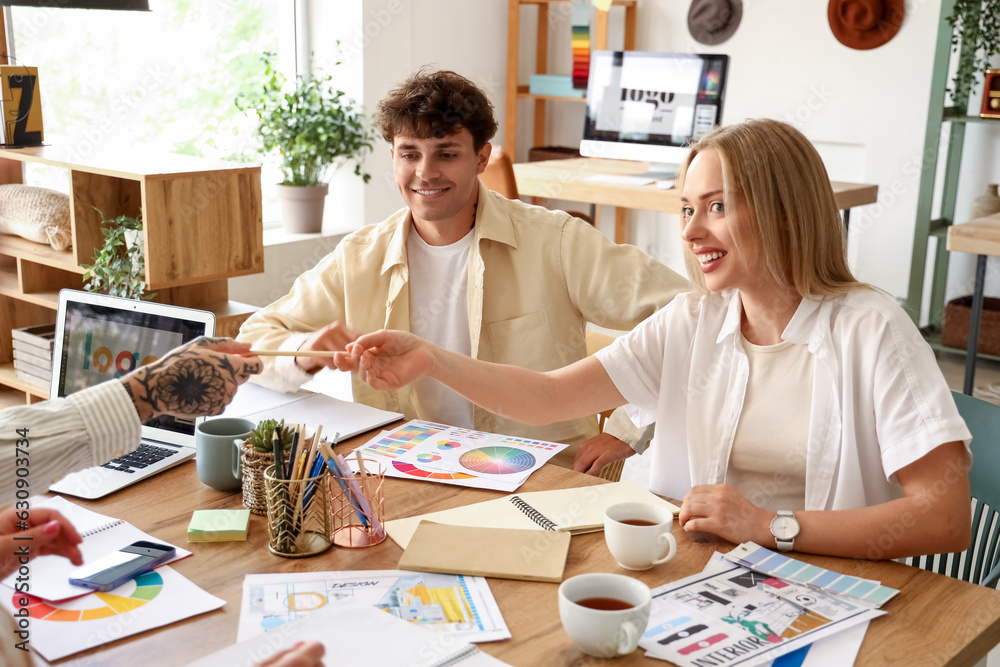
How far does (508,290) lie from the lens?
6.97 feet

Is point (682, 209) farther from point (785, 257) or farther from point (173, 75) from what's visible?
point (173, 75)

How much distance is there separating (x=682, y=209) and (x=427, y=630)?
85 cm

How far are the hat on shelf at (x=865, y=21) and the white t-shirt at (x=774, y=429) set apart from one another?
3.68 metres

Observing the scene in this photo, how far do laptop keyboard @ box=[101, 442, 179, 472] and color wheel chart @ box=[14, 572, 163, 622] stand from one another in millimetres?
385

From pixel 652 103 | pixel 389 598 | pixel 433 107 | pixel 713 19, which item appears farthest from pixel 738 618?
pixel 713 19

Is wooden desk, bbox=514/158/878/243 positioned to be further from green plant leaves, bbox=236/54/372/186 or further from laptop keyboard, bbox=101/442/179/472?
laptop keyboard, bbox=101/442/179/472

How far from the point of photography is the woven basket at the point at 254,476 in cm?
136

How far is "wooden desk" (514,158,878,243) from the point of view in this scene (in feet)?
13.0

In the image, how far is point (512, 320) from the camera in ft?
6.92

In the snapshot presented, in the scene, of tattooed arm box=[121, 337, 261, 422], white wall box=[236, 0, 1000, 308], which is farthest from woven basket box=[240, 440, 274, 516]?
white wall box=[236, 0, 1000, 308]

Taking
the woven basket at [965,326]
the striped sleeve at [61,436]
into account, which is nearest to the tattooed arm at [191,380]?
the striped sleeve at [61,436]

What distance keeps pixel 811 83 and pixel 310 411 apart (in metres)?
3.95

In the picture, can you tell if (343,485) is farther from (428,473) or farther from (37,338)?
(37,338)

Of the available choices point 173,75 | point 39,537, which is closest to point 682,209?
point 39,537
